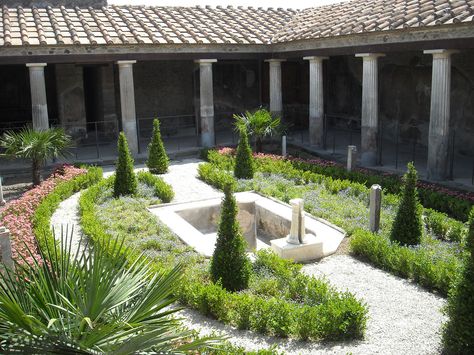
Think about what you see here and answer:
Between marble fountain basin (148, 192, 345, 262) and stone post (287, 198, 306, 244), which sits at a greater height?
stone post (287, 198, 306, 244)

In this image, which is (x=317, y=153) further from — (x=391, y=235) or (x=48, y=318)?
(x=48, y=318)

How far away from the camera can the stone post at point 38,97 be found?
15.5m

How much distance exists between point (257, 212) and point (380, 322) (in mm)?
5211

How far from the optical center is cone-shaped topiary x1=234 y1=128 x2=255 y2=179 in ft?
45.3

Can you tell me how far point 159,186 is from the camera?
41.4 feet

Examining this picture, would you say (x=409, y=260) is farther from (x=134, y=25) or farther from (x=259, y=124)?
(x=134, y=25)

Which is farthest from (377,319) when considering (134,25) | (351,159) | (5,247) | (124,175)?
(134,25)

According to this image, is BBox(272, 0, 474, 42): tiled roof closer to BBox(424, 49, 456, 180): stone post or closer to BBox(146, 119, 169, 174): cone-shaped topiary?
BBox(424, 49, 456, 180): stone post

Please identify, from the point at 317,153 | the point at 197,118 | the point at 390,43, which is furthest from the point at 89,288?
the point at 197,118

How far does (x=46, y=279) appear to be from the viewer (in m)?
4.20

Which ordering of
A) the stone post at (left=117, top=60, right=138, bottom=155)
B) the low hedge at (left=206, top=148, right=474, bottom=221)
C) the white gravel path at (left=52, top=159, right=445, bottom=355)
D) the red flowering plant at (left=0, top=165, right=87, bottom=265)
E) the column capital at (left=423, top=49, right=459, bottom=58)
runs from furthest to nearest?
the stone post at (left=117, top=60, right=138, bottom=155), the column capital at (left=423, top=49, right=459, bottom=58), the low hedge at (left=206, top=148, right=474, bottom=221), the red flowering plant at (left=0, top=165, right=87, bottom=265), the white gravel path at (left=52, top=159, right=445, bottom=355)

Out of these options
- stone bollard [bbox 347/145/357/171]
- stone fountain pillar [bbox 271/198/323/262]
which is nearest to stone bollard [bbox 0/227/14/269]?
stone fountain pillar [bbox 271/198/323/262]

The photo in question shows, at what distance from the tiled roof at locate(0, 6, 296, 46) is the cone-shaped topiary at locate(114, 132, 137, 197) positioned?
4991 millimetres

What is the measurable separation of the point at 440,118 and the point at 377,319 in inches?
308
